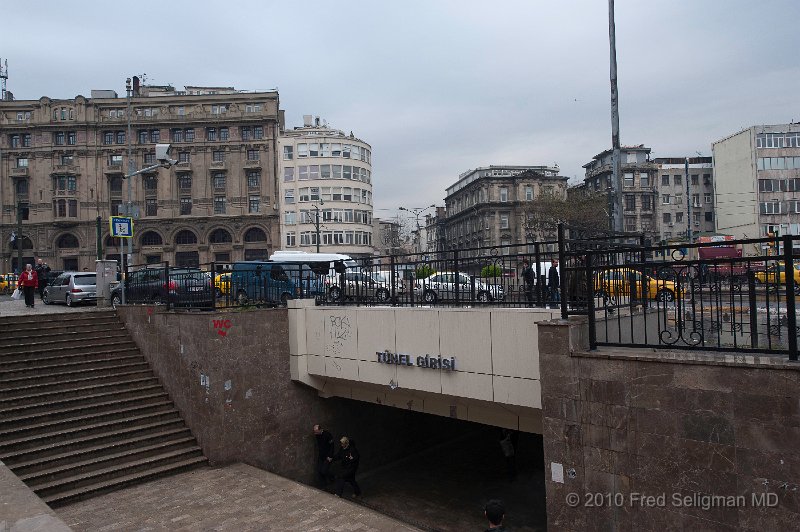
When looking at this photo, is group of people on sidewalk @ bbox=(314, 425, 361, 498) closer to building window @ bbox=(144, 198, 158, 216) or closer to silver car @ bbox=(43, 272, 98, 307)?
silver car @ bbox=(43, 272, 98, 307)

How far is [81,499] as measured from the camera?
→ 10.7m

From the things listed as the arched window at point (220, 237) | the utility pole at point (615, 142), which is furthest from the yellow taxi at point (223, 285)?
the arched window at point (220, 237)

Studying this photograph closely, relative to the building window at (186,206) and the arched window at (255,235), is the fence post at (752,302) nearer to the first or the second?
the arched window at (255,235)

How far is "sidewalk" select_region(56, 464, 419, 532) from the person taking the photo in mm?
9461

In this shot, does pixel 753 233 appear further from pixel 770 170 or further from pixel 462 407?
pixel 462 407

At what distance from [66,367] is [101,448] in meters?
3.14

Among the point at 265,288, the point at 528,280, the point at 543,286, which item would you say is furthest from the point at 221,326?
the point at 543,286

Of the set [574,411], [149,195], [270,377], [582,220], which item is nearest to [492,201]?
[582,220]

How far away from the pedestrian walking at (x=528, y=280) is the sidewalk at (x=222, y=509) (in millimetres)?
4485

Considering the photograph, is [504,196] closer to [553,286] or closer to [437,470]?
[437,470]

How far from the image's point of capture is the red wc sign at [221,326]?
13.0 metres

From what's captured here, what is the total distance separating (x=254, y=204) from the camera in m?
61.3

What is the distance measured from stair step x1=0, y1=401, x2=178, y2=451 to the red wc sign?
251 centimetres

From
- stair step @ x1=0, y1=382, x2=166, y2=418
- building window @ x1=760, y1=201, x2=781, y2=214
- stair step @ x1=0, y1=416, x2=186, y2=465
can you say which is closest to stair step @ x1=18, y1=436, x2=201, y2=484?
stair step @ x1=0, y1=416, x2=186, y2=465
